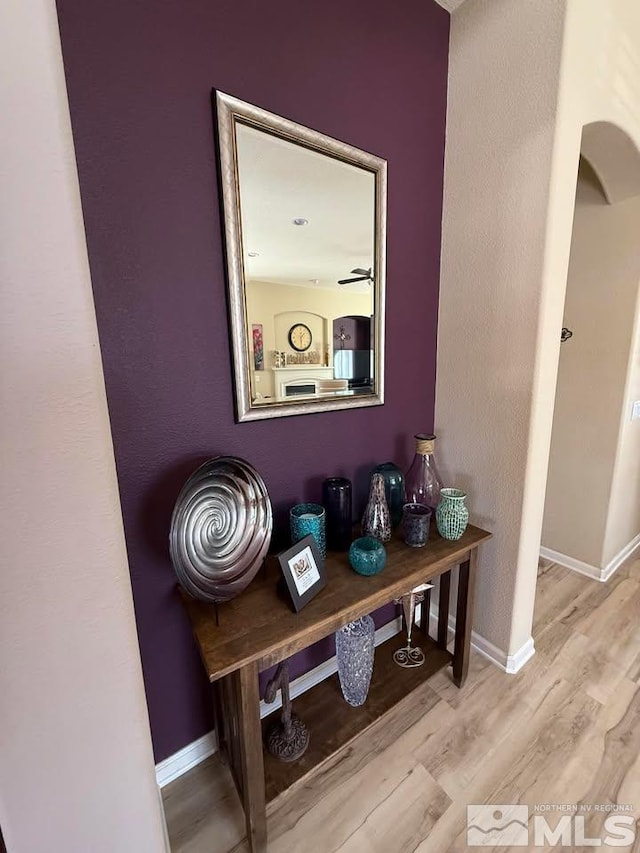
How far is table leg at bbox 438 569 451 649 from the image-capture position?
158 centimetres

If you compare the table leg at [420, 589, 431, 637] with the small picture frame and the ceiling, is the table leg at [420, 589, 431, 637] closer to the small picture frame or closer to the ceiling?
the small picture frame

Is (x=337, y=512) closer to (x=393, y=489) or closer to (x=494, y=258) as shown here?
(x=393, y=489)

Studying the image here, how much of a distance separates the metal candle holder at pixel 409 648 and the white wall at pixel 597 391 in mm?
1414

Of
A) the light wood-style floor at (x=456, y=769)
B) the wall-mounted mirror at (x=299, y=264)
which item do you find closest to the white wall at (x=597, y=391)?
the light wood-style floor at (x=456, y=769)

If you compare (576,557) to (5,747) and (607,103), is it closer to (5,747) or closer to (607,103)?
(607,103)

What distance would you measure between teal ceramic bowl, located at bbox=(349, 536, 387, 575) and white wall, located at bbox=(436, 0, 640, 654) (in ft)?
2.24

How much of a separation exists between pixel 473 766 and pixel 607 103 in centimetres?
245

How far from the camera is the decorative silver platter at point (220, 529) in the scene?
89cm

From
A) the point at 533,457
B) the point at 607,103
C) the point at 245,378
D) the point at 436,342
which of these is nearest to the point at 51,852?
the point at 245,378

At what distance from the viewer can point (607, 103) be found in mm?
1333

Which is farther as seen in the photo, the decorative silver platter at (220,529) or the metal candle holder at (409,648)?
the metal candle holder at (409,648)

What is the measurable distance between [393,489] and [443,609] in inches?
26.6

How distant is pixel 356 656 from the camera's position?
4.11ft

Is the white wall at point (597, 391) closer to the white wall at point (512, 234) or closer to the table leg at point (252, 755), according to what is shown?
the white wall at point (512, 234)
